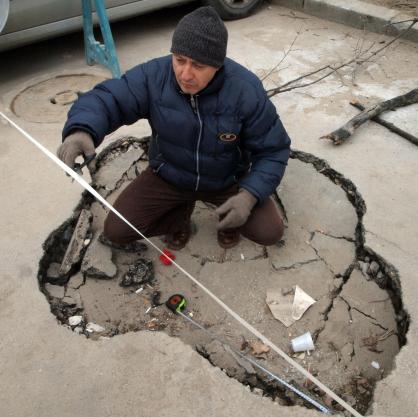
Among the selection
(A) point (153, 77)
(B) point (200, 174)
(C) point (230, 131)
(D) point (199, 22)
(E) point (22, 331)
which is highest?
(D) point (199, 22)

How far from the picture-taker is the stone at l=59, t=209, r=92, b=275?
2386mm

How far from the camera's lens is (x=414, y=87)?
12.8 ft

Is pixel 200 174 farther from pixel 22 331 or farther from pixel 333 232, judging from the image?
pixel 22 331

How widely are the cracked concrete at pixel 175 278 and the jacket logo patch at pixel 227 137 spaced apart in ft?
2.62

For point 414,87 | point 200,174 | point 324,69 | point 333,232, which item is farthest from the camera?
point 324,69

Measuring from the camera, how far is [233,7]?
538cm

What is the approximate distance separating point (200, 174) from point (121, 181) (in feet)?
2.98

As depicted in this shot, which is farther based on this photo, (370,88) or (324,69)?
(324,69)

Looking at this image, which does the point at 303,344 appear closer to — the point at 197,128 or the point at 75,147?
the point at 197,128

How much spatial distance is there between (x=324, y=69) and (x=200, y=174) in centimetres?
255

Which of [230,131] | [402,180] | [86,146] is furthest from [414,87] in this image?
[86,146]

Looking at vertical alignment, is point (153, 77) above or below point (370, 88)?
above

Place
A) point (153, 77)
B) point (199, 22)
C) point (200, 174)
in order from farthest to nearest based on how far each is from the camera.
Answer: point (200, 174)
point (153, 77)
point (199, 22)

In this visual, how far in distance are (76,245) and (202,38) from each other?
1.37 metres
